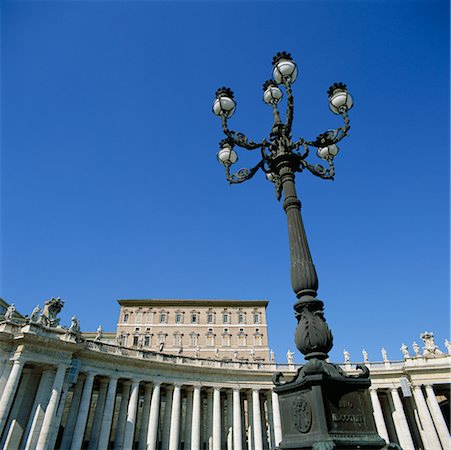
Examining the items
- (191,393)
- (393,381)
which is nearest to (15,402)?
(191,393)

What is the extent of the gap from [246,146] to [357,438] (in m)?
7.78

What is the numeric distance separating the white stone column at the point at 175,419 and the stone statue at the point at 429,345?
1259 inches

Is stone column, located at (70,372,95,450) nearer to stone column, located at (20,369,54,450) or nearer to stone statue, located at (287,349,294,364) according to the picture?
stone column, located at (20,369,54,450)

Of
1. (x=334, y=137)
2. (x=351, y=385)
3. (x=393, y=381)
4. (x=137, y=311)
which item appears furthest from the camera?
(x=137, y=311)

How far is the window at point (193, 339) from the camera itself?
56.6m

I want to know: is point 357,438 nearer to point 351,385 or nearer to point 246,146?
point 351,385

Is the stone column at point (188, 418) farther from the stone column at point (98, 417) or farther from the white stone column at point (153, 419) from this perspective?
the stone column at point (98, 417)

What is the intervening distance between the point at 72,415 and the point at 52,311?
9864 mm

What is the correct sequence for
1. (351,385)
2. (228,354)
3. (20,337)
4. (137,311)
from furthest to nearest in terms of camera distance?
(137,311) → (228,354) → (20,337) → (351,385)

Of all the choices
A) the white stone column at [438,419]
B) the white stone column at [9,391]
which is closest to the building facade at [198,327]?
the white stone column at [438,419]

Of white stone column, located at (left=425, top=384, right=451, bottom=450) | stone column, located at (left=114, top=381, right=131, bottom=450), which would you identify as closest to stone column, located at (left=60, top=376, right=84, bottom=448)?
stone column, located at (left=114, top=381, right=131, bottom=450)

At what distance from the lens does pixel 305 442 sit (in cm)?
531

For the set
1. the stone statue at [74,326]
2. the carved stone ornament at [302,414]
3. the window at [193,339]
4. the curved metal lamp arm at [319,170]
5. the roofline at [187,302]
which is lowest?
the carved stone ornament at [302,414]

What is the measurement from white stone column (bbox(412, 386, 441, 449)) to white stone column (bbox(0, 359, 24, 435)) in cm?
4307
